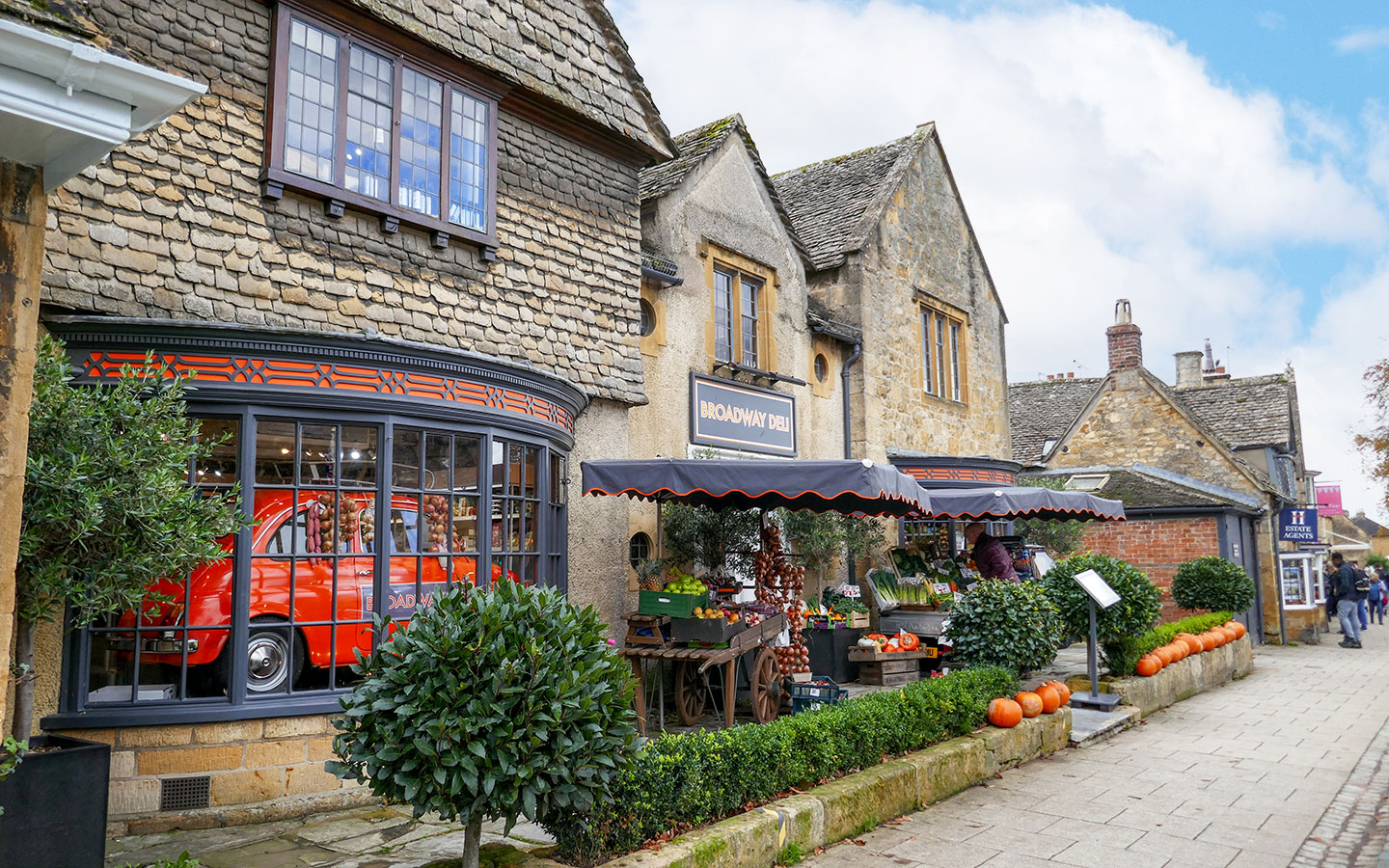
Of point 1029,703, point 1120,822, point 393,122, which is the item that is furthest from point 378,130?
point 1120,822

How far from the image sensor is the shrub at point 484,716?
178 inches

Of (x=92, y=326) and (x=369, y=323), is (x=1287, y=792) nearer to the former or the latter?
(x=369, y=323)

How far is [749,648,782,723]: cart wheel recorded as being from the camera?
889cm

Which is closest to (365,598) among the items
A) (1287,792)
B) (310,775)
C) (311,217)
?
(310,775)

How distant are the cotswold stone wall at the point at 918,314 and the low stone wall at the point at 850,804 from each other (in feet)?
23.6

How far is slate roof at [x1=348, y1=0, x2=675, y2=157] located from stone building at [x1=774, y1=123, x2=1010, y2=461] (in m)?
5.15

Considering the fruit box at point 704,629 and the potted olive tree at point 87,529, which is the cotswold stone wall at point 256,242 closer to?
the potted olive tree at point 87,529

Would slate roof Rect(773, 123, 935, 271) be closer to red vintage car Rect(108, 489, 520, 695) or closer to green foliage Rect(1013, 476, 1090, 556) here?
green foliage Rect(1013, 476, 1090, 556)

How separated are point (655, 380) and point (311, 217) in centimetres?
Answer: 475

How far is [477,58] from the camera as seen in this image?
9.12 meters

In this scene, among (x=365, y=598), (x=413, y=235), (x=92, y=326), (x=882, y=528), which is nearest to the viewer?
(x=92, y=326)

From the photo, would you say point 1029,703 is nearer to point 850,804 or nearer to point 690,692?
point 690,692

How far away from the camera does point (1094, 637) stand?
11367 millimetres

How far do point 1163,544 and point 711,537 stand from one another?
14.8m
